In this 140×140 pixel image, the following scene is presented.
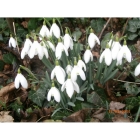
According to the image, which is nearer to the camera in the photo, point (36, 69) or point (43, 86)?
point (43, 86)

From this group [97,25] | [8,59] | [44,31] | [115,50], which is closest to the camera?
[115,50]

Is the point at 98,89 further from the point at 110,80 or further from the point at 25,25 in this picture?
the point at 25,25

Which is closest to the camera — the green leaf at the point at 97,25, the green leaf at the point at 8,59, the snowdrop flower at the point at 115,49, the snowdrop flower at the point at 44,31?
the snowdrop flower at the point at 115,49

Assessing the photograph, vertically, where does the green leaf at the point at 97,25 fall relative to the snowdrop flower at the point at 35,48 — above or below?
above

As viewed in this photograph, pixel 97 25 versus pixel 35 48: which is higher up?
pixel 97 25

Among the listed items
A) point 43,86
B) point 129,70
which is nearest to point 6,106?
point 43,86

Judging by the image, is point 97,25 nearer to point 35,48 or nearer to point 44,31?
point 44,31

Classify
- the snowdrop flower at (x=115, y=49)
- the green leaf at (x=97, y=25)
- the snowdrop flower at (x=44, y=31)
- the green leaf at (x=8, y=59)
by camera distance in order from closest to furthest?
1. the snowdrop flower at (x=115, y=49)
2. the snowdrop flower at (x=44, y=31)
3. the green leaf at (x=8, y=59)
4. the green leaf at (x=97, y=25)

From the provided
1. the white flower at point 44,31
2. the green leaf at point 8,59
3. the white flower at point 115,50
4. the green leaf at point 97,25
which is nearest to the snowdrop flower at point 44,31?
the white flower at point 44,31

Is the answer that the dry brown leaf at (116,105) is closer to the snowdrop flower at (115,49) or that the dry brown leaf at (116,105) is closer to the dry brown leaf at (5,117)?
the snowdrop flower at (115,49)

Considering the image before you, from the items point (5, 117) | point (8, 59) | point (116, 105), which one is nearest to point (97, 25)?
point (8, 59)

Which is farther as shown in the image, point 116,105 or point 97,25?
point 97,25
